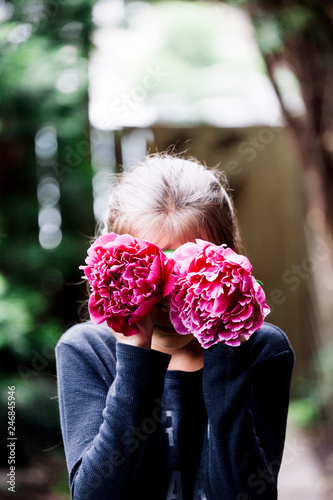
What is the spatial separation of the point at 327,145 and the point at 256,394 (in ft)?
8.02

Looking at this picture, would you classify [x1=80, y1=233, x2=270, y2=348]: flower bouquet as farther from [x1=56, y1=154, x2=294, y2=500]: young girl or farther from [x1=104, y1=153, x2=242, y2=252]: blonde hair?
[x1=104, y1=153, x2=242, y2=252]: blonde hair

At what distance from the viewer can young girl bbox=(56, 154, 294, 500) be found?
107 centimetres

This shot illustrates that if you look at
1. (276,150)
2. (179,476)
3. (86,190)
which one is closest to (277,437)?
(179,476)

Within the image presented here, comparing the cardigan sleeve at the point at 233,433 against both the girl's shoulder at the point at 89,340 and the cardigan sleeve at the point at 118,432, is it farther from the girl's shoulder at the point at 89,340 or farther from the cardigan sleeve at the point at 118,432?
the girl's shoulder at the point at 89,340

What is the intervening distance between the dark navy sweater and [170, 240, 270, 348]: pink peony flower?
0.10 meters

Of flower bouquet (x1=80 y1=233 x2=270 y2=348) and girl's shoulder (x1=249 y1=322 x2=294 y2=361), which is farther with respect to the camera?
girl's shoulder (x1=249 y1=322 x2=294 y2=361)

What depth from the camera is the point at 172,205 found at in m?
1.28

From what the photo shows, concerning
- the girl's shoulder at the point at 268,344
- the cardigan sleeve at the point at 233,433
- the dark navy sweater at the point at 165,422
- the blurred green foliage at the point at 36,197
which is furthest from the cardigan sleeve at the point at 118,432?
the blurred green foliage at the point at 36,197

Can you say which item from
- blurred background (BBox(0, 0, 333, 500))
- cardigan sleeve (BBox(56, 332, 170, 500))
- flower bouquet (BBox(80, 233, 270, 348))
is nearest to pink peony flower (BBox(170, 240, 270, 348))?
flower bouquet (BBox(80, 233, 270, 348))

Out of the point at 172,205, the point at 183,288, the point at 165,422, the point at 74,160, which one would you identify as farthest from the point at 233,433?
the point at 74,160

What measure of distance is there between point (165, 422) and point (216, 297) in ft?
1.28

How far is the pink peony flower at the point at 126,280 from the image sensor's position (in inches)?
39.6

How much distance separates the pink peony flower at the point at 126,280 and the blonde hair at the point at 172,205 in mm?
186

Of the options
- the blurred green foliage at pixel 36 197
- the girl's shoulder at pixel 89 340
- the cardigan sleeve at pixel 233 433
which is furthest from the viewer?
the blurred green foliage at pixel 36 197
